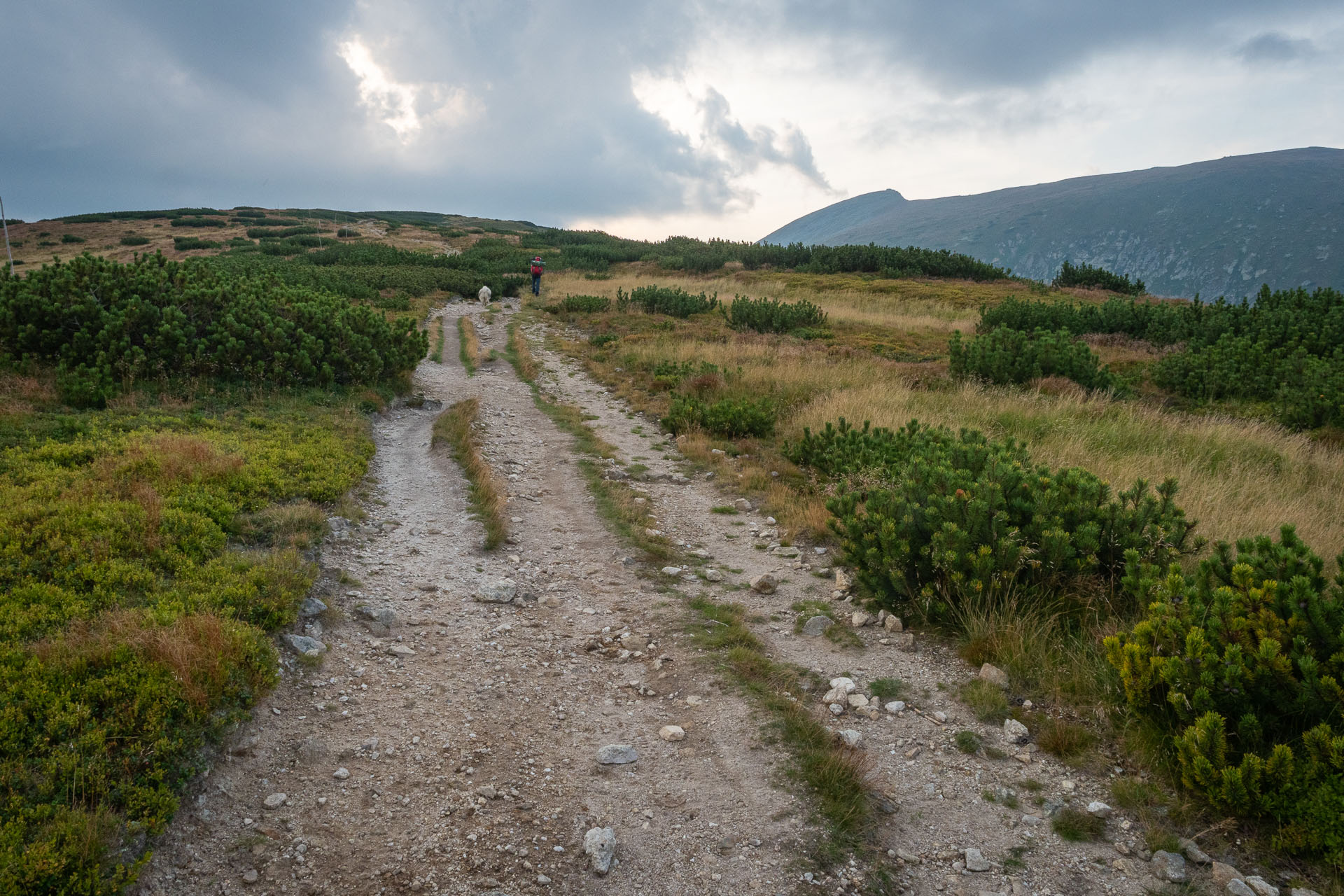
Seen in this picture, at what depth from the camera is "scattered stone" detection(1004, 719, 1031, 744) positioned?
15.2 feet

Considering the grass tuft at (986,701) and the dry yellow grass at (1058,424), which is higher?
the dry yellow grass at (1058,424)

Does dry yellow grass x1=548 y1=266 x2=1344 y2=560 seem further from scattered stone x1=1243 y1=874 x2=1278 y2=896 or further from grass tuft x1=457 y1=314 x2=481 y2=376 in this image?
scattered stone x1=1243 y1=874 x2=1278 y2=896

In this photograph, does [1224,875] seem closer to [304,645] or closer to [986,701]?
[986,701]

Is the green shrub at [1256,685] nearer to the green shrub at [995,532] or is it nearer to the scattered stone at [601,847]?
the green shrub at [995,532]

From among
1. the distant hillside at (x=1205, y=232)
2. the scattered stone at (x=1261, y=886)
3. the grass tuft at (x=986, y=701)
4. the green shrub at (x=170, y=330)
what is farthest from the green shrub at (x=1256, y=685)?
the distant hillside at (x=1205, y=232)

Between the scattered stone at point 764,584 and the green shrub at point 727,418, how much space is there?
244 inches

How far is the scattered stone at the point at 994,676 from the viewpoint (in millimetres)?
5172

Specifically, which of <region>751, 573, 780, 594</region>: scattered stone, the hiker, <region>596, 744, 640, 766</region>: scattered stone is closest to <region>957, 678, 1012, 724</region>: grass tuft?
<region>751, 573, 780, 594</region>: scattered stone

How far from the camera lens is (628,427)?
14578 mm

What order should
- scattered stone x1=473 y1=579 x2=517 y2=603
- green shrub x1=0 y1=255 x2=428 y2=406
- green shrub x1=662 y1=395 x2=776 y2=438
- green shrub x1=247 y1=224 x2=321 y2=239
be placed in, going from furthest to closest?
green shrub x1=247 y1=224 x2=321 y2=239 < green shrub x1=662 y1=395 x2=776 y2=438 < green shrub x1=0 y1=255 x2=428 y2=406 < scattered stone x1=473 y1=579 x2=517 y2=603

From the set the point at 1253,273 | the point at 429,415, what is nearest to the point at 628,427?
the point at 429,415

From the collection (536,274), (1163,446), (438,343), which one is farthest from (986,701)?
(536,274)

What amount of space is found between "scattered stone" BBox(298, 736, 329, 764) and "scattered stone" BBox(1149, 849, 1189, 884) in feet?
15.9

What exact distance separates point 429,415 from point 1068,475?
12.4m
